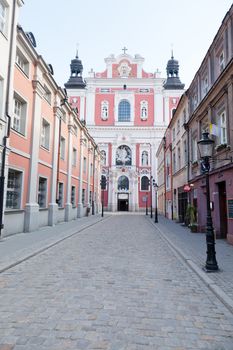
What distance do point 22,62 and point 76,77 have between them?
4493 centimetres

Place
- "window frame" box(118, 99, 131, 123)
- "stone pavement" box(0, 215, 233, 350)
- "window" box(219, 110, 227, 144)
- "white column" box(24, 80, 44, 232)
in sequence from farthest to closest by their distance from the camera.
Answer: "window frame" box(118, 99, 131, 123), "white column" box(24, 80, 44, 232), "window" box(219, 110, 227, 144), "stone pavement" box(0, 215, 233, 350)

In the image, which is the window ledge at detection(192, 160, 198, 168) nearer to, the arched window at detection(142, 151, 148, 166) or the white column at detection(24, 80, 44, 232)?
the white column at detection(24, 80, 44, 232)

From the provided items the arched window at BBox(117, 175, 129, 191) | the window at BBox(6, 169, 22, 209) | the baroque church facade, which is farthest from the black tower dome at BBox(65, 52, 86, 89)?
the window at BBox(6, 169, 22, 209)

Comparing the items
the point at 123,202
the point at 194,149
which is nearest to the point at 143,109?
the point at 123,202

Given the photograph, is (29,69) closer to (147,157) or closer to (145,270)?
(145,270)

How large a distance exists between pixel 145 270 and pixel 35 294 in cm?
293

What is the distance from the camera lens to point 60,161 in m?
20.9

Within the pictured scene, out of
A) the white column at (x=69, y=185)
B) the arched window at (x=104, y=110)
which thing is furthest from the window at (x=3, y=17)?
the arched window at (x=104, y=110)

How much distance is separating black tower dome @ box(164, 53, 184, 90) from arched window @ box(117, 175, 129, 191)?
20114mm

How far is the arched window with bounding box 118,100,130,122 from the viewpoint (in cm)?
5441

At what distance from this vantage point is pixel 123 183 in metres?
52.5

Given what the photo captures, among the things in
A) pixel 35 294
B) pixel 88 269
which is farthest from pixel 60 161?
pixel 35 294

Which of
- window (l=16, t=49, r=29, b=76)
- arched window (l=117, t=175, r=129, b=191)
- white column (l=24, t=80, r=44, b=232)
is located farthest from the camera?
arched window (l=117, t=175, r=129, b=191)

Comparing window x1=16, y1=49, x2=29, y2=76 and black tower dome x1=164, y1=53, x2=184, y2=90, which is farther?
black tower dome x1=164, y1=53, x2=184, y2=90
